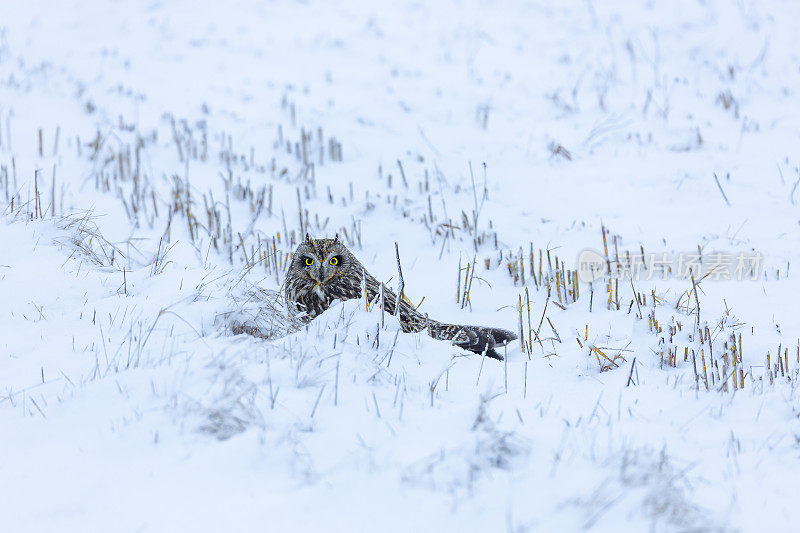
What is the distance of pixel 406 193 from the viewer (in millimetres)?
7875

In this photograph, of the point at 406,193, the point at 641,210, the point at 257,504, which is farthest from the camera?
the point at 406,193

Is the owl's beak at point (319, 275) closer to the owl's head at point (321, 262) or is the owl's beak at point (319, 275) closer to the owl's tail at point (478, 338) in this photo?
the owl's head at point (321, 262)

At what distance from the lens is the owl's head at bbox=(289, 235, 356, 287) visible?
4.64 m

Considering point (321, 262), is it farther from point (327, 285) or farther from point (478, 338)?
point (478, 338)

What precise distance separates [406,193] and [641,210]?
257 cm

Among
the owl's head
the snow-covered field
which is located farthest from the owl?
the snow-covered field

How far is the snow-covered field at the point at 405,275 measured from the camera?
8.51ft

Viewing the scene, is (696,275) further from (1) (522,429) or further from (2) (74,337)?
(2) (74,337)

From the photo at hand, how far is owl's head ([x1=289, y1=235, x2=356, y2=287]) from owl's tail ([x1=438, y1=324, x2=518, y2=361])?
0.85m

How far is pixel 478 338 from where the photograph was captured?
433 cm

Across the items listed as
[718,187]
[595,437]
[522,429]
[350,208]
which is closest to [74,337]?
[522,429]

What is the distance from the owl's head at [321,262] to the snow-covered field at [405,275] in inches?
14.4

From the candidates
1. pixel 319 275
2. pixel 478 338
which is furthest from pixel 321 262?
pixel 478 338

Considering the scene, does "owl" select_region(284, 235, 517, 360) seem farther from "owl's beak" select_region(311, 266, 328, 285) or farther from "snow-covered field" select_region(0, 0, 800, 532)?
"snow-covered field" select_region(0, 0, 800, 532)
